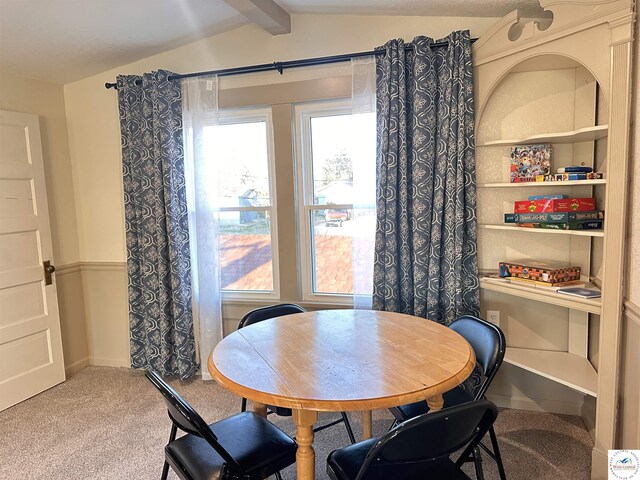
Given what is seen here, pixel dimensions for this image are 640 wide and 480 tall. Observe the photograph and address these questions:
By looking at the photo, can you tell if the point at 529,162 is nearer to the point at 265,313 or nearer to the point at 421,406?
the point at 421,406

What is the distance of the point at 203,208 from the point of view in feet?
10.4

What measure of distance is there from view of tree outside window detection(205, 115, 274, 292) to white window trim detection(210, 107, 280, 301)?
0.03 ft

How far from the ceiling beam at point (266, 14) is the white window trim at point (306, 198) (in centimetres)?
51

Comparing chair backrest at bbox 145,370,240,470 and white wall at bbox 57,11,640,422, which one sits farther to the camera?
white wall at bbox 57,11,640,422

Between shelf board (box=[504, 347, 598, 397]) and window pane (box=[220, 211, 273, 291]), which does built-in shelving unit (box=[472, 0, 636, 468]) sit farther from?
window pane (box=[220, 211, 273, 291])

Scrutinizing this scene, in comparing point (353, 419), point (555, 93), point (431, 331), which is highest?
point (555, 93)

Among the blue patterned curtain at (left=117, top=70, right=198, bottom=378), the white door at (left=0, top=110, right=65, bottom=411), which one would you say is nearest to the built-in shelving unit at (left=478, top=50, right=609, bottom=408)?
the blue patterned curtain at (left=117, top=70, right=198, bottom=378)

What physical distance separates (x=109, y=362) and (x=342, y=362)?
2.83 m

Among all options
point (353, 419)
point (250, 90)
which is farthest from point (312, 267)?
point (250, 90)

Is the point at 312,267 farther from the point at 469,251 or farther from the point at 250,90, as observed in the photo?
the point at 250,90

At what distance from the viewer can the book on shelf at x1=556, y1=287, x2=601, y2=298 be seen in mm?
2146

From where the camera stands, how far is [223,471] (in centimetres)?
152

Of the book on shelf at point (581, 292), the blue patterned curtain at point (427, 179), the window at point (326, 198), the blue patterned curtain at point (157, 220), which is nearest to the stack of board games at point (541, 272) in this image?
the book on shelf at point (581, 292)

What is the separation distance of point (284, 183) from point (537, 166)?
1.65m
